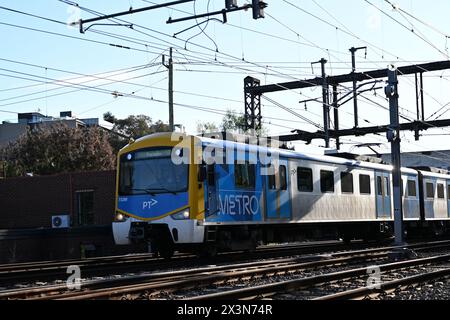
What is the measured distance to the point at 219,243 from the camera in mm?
17531

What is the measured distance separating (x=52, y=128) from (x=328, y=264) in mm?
39955

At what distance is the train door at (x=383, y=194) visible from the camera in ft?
83.3

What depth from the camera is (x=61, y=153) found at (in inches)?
2021

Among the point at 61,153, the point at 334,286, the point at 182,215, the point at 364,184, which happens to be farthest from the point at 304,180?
the point at 61,153

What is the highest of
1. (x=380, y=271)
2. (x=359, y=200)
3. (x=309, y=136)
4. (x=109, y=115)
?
(x=109, y=115)

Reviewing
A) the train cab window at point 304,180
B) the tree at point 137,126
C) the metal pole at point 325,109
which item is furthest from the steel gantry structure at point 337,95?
the tree at point 137,126

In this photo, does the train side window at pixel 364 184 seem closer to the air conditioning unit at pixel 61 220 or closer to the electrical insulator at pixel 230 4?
the electrical insulator at pixel 230 4

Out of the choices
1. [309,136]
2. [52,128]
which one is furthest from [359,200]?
[52,128]

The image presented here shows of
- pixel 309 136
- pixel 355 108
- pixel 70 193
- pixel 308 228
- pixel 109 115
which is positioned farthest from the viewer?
pixel 109 115

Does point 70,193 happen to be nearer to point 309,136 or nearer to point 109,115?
point 309,136

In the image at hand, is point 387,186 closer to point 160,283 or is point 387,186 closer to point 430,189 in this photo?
point 430,189

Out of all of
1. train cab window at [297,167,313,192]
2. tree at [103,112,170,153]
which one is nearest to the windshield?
train cab window at [297,167,313,192]

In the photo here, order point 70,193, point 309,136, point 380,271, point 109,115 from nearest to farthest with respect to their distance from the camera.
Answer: point 380,271, point 70,193, point 309,136, point 109,115

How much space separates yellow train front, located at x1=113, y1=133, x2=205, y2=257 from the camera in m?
16.4
